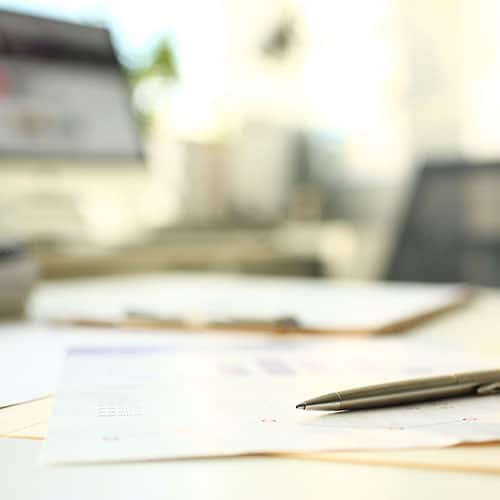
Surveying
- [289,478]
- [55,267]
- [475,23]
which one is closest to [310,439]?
[289,478]

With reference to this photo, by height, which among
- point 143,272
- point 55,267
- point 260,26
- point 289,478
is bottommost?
point 289,478

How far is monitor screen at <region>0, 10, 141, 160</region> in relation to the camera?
1117mm

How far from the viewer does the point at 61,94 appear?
3.81 ft

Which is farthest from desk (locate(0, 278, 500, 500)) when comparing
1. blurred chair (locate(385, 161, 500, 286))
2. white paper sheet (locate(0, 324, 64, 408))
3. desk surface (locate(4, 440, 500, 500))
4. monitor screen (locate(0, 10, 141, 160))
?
blurred chair (locate(385, 161, 500, 286))

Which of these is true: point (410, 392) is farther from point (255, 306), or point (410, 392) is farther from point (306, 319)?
point (255, 306)

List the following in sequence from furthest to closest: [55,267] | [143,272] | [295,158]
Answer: [295,158]
[143,272]
[55,267]

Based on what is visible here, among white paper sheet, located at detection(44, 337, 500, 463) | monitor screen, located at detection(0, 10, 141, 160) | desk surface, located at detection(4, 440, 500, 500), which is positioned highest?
monitor screen, located at detection(0, 10, 141, 160)

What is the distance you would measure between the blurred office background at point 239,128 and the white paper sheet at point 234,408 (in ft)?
2.46

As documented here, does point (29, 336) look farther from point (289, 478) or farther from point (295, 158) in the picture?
point (295, 158)

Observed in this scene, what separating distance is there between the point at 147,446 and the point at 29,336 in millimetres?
371

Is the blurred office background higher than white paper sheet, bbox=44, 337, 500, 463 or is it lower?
higher

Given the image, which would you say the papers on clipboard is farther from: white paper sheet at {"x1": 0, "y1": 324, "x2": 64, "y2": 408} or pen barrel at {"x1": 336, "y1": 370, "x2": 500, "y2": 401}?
pen barrel at {"x1": 336, "y1": 370, "x2": 500, "y2": 401}

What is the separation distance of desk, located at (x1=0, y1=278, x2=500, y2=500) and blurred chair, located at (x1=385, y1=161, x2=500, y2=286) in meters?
1.33

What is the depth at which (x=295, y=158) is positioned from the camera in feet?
8.66
